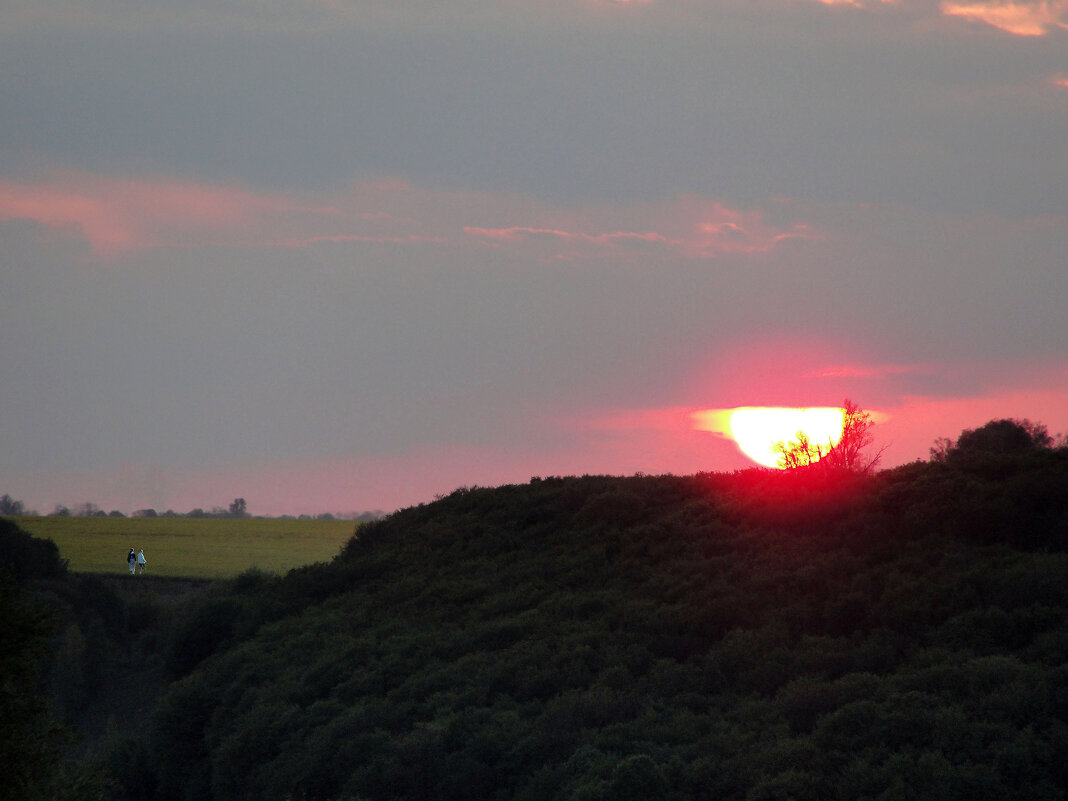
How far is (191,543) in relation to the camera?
281ft

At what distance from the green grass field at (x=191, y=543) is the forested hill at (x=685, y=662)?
2909 cm

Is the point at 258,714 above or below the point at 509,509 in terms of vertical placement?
below

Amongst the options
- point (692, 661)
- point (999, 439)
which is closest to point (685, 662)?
point (692, 661)

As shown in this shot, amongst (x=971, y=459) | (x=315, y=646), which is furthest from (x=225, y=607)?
(x=971, y=459)

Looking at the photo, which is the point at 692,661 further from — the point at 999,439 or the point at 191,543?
the point at 191,543

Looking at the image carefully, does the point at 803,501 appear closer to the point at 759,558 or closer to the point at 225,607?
the point at 759,558

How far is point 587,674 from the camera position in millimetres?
24453

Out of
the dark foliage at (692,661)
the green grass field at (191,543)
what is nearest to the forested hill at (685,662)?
the dark foliage at (692,661)

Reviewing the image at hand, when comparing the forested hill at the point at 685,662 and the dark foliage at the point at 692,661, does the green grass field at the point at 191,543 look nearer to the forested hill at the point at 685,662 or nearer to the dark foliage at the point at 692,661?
the forested hill at the point at 685,662

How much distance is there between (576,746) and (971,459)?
15295mm

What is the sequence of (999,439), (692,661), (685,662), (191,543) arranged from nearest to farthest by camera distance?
(692,661), (685,662), (999,439), (191,543)

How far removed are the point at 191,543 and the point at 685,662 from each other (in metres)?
68.8

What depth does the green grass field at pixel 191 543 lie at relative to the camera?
6700cm

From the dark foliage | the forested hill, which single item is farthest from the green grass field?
the dark foliage
